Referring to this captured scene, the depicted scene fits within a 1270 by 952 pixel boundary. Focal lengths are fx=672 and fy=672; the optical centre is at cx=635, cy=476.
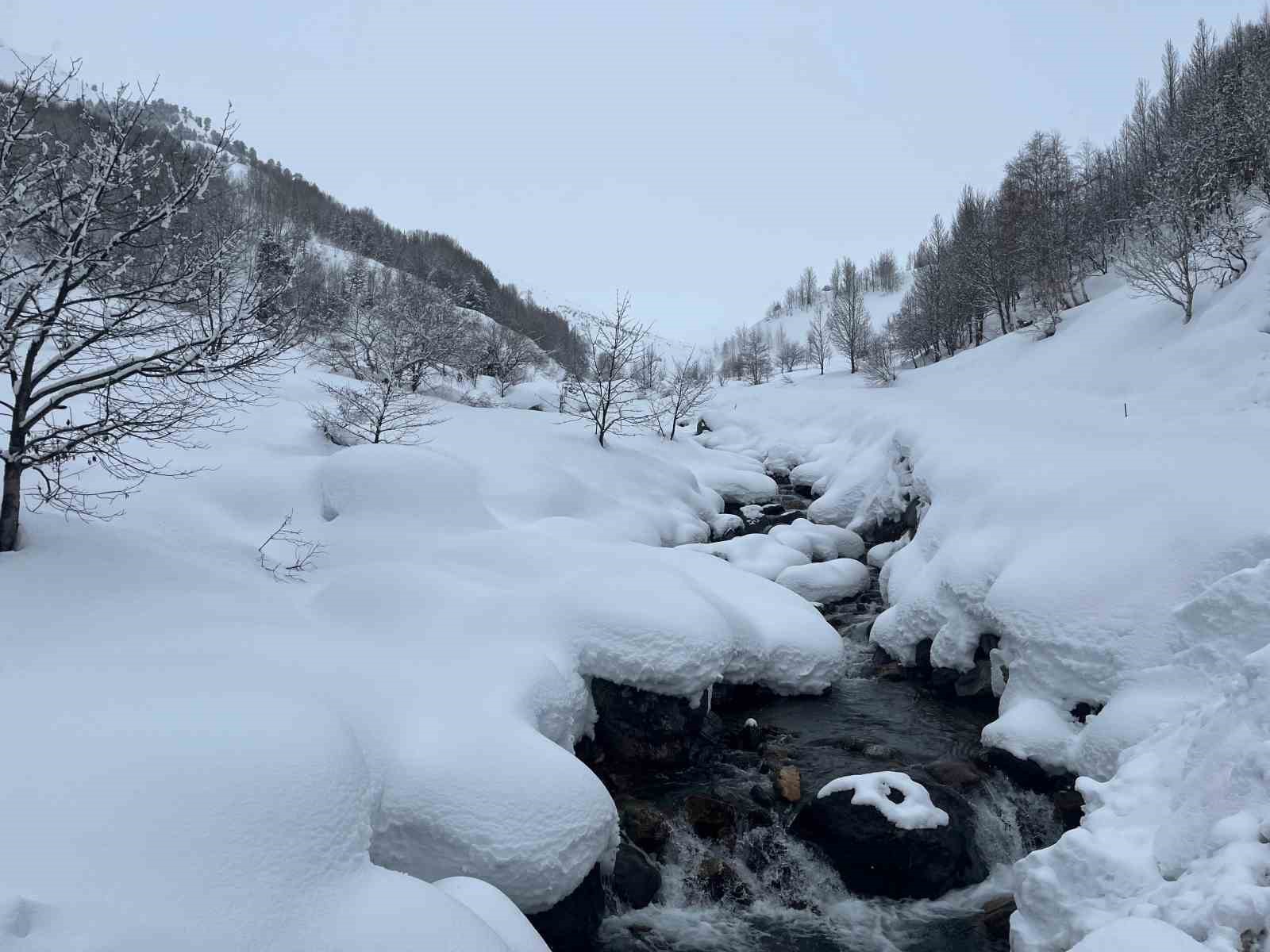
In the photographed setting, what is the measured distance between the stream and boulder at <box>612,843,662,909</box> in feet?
0.28

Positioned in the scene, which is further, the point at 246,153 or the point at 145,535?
the point at 246,153

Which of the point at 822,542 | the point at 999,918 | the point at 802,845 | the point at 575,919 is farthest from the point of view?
the point at 822,542

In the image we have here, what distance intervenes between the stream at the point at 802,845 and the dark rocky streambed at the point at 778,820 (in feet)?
0.06

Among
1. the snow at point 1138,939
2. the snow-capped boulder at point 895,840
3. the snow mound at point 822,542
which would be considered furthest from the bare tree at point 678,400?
the snow at point 1138,939

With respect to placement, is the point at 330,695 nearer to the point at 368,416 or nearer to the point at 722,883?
the point at 722,883

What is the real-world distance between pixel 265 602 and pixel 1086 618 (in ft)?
34.2

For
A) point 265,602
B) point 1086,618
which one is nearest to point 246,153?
point 265,602

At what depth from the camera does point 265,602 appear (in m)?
8.59

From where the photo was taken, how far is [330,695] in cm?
685

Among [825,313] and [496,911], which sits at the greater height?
[825,313]

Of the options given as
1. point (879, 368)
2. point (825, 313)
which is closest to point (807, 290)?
point (825, 313)

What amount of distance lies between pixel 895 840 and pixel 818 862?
35.8 inches

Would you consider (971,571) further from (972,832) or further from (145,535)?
(145,535)

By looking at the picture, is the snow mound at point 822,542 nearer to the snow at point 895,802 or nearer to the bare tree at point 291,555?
the snow at point 895,802
